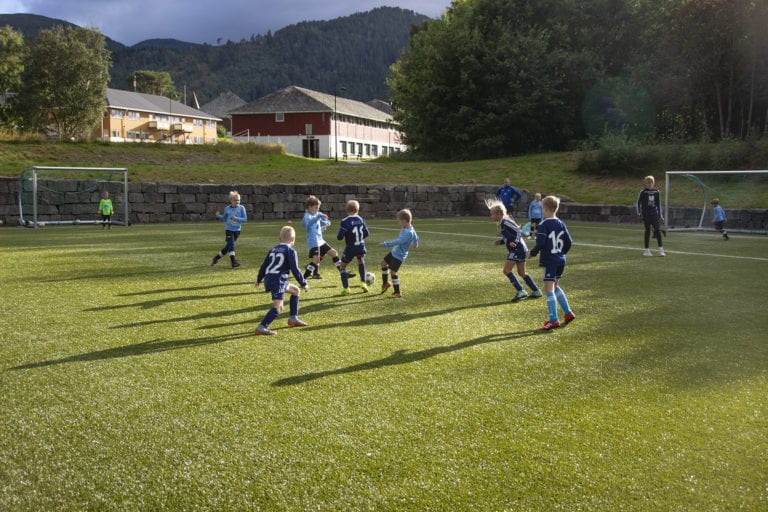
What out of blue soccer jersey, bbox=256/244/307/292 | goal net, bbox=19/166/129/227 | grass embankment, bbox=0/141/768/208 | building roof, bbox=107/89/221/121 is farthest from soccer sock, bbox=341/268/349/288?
building roof, bbox=107/89/221/121

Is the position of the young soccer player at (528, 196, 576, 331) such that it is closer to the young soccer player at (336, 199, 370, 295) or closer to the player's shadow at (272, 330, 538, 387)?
the player's shadow at (272, 330, 538, 387)

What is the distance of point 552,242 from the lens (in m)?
7.47

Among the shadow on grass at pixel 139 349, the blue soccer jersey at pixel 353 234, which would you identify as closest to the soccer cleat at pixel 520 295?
the blue soccer jersey at pixel 353 234

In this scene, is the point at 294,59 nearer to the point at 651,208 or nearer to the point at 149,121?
the point at 149,121

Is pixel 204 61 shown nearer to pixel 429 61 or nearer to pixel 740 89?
pixel 429 61

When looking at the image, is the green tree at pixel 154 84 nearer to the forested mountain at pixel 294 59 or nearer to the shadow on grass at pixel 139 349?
the forested mountain at pixel 294 59

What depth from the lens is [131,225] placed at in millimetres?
25016

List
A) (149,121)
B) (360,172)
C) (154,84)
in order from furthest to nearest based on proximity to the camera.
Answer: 1. (154,84)
2. (149,121)
3. (360,172)

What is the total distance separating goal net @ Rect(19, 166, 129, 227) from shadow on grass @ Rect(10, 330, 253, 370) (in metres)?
18.8

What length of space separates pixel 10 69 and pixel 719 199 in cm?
5528

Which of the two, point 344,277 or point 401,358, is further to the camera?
point 344,277

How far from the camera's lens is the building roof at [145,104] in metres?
69.9

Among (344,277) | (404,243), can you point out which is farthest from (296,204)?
(404,243)

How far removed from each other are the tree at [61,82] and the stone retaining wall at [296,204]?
31.8m
